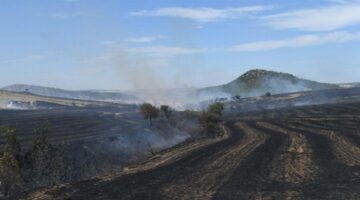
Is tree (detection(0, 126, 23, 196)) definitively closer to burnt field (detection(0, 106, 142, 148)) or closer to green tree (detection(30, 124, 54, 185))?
green tree (detection(30, 124, 54, 185))

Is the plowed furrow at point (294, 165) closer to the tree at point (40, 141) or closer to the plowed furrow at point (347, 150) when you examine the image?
the plowed furrow at point (347, 150)

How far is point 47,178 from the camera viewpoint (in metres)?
29.3

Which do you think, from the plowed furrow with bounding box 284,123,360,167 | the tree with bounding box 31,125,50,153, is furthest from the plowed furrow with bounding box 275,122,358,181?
the tree with bounding box 31,125,50,153

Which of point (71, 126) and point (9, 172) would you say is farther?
point (71, 126)

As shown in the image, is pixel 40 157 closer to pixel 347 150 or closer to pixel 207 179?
pixel 207 179

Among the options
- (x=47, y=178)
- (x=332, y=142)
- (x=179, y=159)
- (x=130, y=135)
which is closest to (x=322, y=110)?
(x=130, y=135)

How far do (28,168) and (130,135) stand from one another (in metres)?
32.3

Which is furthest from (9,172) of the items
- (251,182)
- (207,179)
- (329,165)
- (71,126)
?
(71,126)

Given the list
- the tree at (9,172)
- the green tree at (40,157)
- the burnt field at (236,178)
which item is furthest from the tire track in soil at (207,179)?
the green tree at (40,157)

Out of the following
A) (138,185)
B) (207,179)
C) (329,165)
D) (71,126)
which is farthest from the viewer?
(71,126)

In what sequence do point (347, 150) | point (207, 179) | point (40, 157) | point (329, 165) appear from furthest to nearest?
point (347, 150)
point (40, 157)
point (329, 165)
point (207, 179)

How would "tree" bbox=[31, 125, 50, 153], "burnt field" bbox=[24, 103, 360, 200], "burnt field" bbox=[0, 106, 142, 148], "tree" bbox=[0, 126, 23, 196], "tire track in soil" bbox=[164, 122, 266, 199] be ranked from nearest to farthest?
"burnt field" bbox=[24, 103, 360, 200], "tire track in soil" bbox=[164, 122, 266, 199], "tree" bbox=[0, 126, 23, 196], "tree" bbox=[31, 125, 50, 153], "burnt field" bbox=[0, 106, 142, 148]

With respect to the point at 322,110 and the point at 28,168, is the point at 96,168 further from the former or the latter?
the point at 322,110

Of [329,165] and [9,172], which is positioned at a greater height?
[9,172]
